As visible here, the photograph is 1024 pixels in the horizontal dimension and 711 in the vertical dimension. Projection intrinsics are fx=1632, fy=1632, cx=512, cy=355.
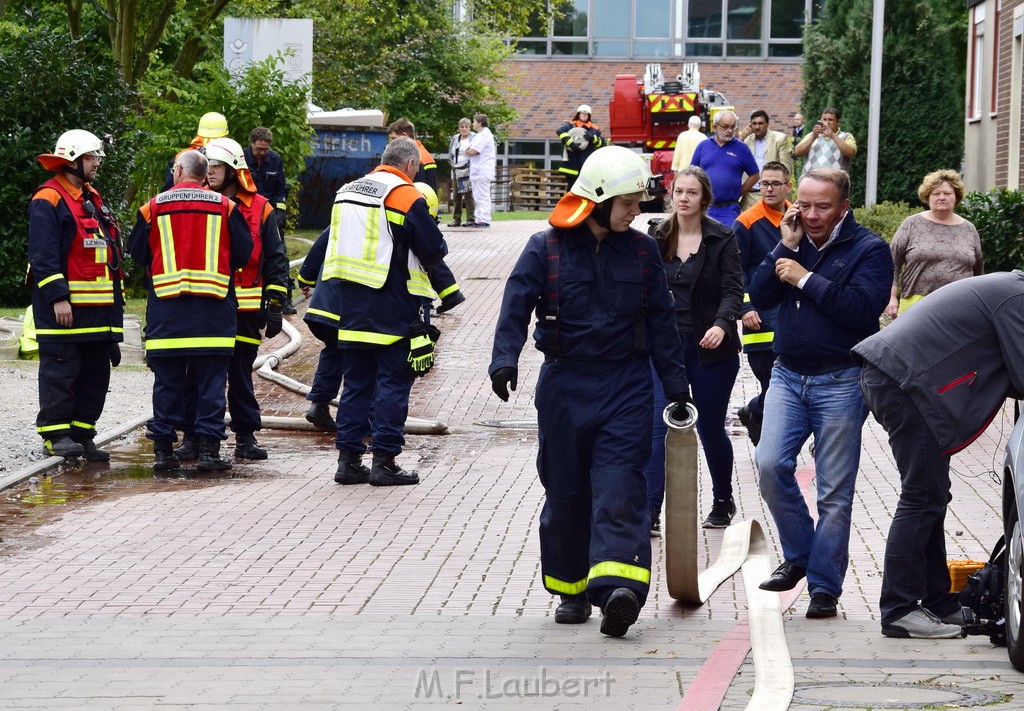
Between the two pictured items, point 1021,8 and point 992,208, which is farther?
point 1021,8

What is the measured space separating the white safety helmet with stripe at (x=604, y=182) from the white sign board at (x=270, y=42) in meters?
14.1

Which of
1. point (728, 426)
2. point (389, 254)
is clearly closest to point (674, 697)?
point (389, 254)

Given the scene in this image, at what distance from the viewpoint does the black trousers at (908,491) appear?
6289 mm

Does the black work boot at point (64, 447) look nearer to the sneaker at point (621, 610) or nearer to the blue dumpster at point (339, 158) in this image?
the sneaker at point (621, 610)

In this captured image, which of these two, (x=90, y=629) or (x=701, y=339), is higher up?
(x=701, y=339)

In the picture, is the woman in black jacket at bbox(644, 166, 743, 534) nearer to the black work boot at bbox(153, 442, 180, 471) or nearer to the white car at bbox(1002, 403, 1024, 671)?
the white car at bbox(1002, 403, 1024, 671)

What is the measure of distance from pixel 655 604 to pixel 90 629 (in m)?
2.39

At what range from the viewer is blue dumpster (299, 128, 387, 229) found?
2722cm

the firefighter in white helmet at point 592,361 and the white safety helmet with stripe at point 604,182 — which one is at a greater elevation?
the white safety helmet with stripe at point 604,182

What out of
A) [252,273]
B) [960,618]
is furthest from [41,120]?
[960,618]

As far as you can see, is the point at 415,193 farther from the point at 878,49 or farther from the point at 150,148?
the point at 878,49

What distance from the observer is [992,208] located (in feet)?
51.1

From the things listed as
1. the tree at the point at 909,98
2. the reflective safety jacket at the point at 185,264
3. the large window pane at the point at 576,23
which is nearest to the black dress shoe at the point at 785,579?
the reflective safety jacket at the point at 185,264

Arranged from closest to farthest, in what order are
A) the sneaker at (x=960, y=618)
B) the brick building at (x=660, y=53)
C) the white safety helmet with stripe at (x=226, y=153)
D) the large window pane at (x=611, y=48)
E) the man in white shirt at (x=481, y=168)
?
the sneaker at (x=960, y=618) → the white safety helmet with stripe at (x=226, y=153) → the man in white shirt at (x=481, y=168) → the brick building at (x=660, y=53) → the large window pane at (x=611, y=48)
